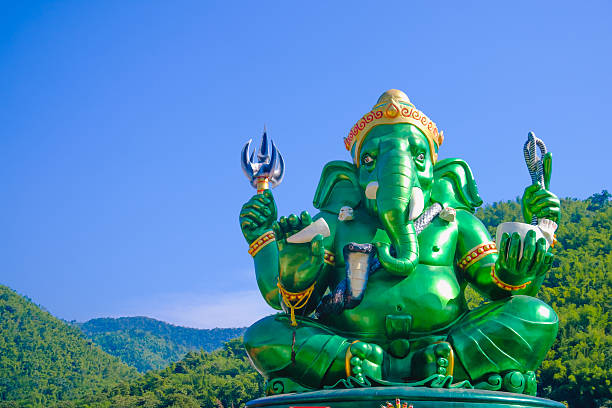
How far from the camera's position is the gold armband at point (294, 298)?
16.0 feet

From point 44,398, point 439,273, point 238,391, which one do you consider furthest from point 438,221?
point 44,398

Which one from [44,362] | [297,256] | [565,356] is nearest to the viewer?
Answer: [297,256]

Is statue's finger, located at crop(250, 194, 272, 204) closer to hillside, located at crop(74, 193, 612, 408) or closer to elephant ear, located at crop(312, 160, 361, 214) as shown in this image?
elephant ear, located at crop(312, 160, 361, 214)

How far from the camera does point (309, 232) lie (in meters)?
4.60

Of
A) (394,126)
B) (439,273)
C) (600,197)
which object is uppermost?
(600,197)

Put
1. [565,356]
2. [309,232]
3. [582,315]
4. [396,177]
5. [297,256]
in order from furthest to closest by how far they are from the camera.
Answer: [582,315] < [565,356] < [396,177] < [297,256] < [309,232]

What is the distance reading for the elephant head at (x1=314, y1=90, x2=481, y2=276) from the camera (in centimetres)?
498

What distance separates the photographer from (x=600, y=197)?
52.8m

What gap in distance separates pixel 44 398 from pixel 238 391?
70.3ft

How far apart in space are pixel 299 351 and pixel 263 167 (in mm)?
1765

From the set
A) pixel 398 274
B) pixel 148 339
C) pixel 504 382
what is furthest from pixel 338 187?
pixel 148 339

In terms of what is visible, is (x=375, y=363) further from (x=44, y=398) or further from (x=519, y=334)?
(x=44, y=398)

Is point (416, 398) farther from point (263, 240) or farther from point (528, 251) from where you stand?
point (263, 240)

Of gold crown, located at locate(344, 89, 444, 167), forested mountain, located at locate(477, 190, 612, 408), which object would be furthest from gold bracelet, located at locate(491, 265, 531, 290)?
forested mountain, located at locate(477, 190, 612, 408)
